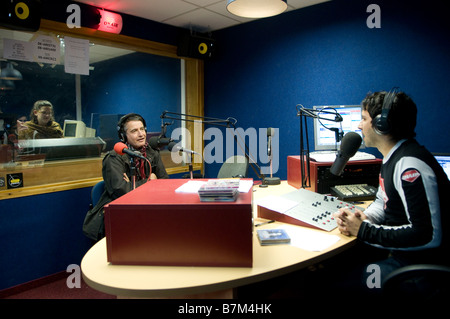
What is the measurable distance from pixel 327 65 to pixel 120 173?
217 cm

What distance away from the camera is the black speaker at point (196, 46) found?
3.69 metres

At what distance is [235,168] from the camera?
284 centimetres

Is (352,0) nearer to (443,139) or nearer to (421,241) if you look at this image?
(443,139)

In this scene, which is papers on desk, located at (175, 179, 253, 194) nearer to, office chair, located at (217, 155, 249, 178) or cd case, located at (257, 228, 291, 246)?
cd case, located at (257, 228, 291, 246)

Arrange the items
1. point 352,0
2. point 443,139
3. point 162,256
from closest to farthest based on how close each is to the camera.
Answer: point 162,256
point 443,139
point 352,0

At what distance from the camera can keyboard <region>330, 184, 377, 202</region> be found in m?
1.91

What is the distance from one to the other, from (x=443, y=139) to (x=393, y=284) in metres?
1.91

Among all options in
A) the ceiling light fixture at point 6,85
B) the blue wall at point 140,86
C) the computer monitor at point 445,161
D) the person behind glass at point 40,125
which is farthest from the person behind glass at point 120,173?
the computer monitor at point 445,161

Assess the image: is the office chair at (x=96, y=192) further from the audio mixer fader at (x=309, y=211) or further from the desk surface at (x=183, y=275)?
the audio mixer fader at (x=309, y=211)

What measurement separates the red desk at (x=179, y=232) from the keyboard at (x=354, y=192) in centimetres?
99

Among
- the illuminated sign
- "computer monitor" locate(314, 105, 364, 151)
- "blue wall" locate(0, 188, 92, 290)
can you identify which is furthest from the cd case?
the illuminated sign

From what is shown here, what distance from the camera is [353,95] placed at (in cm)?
297

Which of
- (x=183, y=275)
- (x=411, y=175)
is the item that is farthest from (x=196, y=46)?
(x=183, y=275)

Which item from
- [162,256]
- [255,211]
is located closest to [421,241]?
[255,211]
